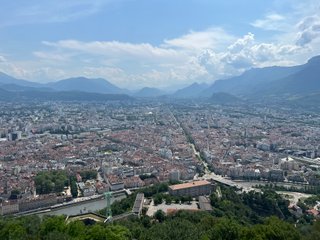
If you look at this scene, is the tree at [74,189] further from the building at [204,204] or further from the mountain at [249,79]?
the mountain at [249,79]

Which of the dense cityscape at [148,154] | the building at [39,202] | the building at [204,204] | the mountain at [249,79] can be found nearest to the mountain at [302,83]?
the mountain at [249,79]

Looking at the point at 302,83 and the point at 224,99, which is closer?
the point at 224,99

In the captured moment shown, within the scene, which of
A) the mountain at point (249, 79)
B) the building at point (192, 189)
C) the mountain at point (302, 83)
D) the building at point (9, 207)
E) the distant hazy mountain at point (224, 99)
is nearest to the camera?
the building at point (9, 207)

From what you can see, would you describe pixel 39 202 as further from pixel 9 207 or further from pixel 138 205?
pixel 138 205

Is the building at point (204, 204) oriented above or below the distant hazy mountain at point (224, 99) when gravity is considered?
above

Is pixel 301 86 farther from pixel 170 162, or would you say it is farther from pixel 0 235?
pixel 0 235

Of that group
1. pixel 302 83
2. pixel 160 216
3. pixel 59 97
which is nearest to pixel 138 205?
pixel 160 216

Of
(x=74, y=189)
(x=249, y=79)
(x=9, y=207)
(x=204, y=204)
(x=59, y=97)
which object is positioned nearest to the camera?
(x=204, y=204)

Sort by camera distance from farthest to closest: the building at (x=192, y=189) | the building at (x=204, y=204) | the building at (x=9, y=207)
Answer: the building at (x=192, y=189) < the building at (x=9, y=207) < the building at (x=204, y=204)

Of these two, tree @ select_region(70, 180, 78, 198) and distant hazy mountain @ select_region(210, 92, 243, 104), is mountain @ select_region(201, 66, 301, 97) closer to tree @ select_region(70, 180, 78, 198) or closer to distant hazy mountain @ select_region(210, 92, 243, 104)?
distant hazy mountain @ select_region(210, 92, 243, 104)
